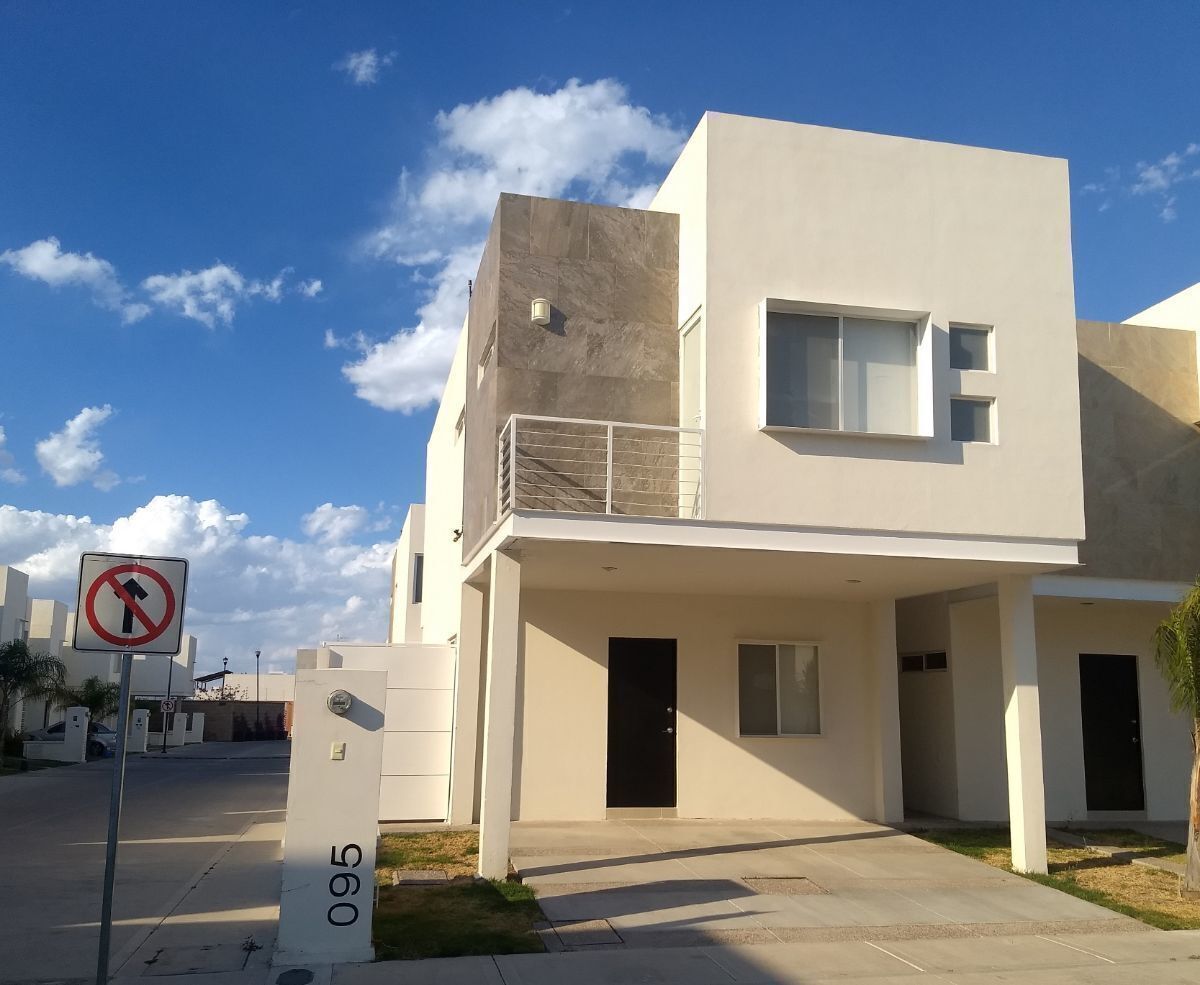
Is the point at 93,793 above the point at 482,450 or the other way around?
the other way around

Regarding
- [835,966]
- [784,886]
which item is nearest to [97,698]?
[784,886]

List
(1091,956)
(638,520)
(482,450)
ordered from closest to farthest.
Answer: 1. (1091,956)
2. (638,520)
3. (482,450)

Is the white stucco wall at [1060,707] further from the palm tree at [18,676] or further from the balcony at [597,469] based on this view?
the palm tree at [18,676]

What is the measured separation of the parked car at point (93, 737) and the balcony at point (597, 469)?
27.7 metres

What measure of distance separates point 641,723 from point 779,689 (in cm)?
206

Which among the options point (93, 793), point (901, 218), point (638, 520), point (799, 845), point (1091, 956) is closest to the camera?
point (1091, 956)

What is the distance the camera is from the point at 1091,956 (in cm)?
825

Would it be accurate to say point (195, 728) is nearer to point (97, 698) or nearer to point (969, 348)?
point (97, 698)

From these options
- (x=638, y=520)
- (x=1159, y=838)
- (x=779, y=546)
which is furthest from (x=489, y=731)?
(x=1159, y=838)

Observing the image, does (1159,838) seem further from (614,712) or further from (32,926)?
(32,926)

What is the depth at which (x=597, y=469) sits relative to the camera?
11.7 meters

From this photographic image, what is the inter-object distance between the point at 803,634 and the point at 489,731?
607 cm

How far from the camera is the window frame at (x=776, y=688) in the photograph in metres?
14.6

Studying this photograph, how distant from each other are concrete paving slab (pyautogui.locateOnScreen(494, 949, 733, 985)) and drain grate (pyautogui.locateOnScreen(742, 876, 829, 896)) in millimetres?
2312
